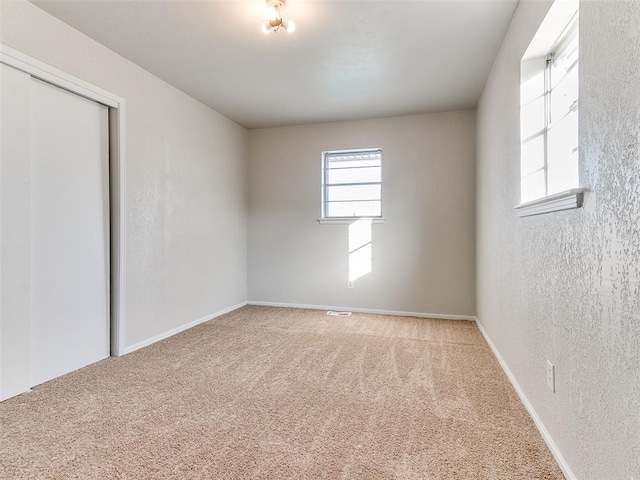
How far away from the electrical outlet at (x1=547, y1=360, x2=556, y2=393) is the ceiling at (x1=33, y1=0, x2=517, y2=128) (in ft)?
7.11

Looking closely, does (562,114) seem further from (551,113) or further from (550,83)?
(550,83)

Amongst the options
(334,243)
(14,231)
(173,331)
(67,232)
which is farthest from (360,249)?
(14,231)

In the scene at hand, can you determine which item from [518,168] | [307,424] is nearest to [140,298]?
[307,424]

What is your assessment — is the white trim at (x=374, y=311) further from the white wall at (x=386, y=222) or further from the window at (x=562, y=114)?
the window at (x=562, y=114)

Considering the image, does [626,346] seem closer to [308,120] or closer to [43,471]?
[43,471]

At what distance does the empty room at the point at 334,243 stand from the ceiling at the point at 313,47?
0.9 inches

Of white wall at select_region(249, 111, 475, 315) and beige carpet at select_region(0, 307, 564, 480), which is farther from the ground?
white wall at select_region(249, 111, 475, 315)

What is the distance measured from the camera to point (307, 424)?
180cm

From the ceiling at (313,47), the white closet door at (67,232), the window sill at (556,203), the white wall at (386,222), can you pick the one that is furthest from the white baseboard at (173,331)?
the window sill at (556,203)

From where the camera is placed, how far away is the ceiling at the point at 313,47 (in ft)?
7.15

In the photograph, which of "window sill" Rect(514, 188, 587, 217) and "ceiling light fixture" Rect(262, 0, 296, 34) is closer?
"window sill" Rect(514, 188, 587, 217)

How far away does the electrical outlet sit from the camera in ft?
5.07

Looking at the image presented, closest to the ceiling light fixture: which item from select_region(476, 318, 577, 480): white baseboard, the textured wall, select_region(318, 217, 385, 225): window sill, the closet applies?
the textured wall

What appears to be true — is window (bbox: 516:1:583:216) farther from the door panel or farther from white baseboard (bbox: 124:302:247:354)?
white baseboard (bbox: 124:302:247:354)
